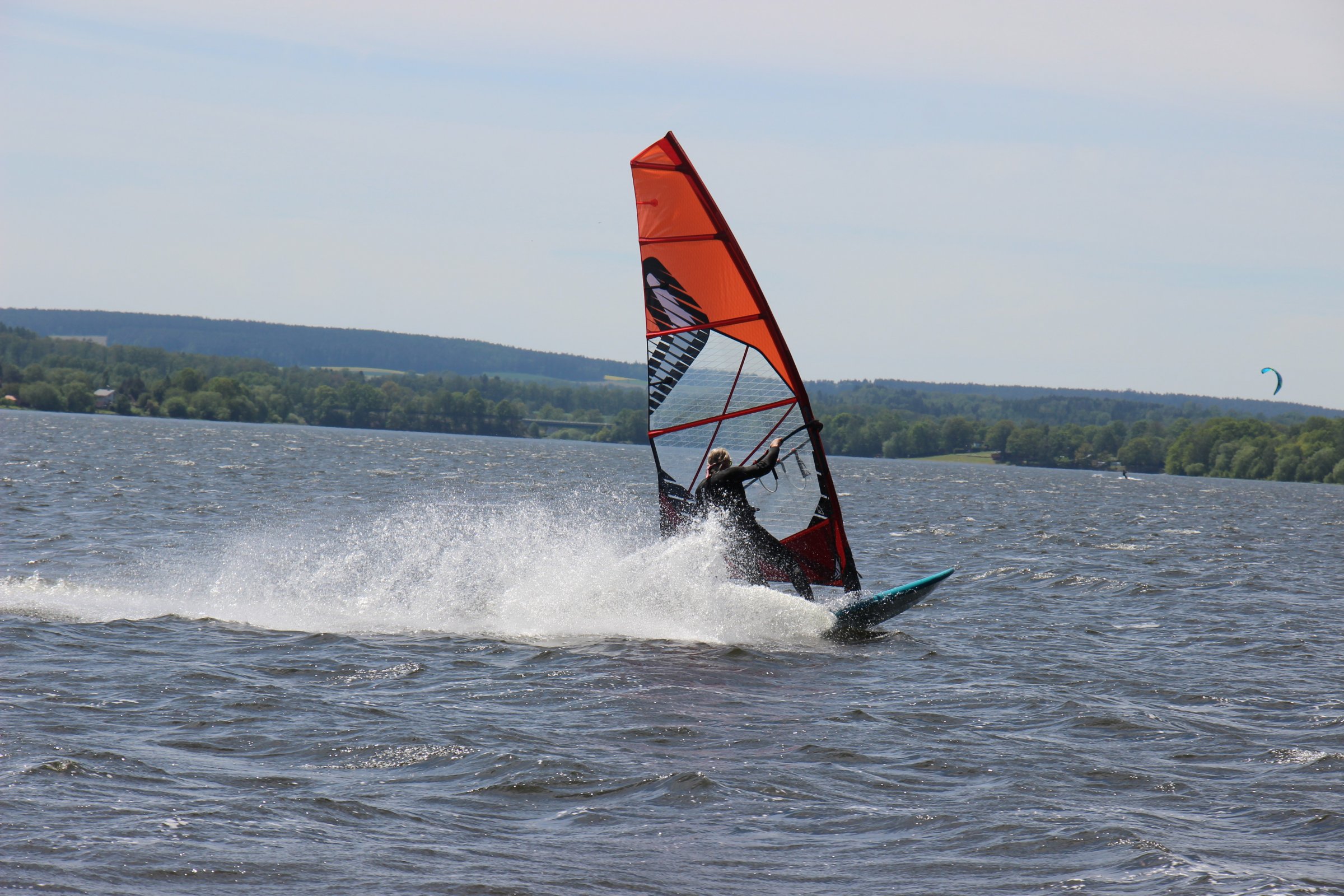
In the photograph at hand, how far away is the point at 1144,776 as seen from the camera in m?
6.54

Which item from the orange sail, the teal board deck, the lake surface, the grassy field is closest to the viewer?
the lake surface

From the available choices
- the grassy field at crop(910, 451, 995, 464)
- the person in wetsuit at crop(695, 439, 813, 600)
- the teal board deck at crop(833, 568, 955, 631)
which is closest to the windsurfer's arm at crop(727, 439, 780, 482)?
the person in wetsuit at crop(695, 439, 813, 600)

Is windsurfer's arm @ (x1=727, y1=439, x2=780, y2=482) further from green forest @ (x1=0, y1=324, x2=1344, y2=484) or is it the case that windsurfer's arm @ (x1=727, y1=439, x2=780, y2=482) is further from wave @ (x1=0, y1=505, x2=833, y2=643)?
green forest @ (x1=0, y1=324, x2=1344, y2=484)

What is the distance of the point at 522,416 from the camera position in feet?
518

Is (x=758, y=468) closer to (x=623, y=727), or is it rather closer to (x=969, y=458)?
(x=623, y=727)

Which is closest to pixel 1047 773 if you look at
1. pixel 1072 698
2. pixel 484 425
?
pixel 1072 698

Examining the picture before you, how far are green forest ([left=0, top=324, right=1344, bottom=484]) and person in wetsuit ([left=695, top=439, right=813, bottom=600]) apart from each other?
99295 mm

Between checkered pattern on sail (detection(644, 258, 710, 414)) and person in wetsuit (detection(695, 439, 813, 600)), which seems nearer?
person in wetsuit (detection(695, 439, 813, 600))

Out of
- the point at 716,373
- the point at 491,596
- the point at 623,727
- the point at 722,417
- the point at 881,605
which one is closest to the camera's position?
the point at 623,727

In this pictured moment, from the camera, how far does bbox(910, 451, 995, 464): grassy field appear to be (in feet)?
469

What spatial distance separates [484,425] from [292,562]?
138 m

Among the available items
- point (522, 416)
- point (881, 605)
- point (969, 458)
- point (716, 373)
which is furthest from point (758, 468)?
point (522, 416)

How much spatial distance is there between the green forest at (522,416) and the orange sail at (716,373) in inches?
3912

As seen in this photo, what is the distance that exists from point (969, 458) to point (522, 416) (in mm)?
57483
